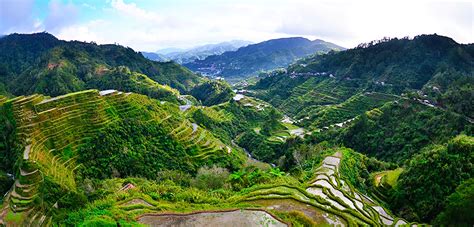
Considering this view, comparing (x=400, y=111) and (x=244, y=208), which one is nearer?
(x=244, y=208)

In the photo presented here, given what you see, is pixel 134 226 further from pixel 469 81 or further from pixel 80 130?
pixel 469 81

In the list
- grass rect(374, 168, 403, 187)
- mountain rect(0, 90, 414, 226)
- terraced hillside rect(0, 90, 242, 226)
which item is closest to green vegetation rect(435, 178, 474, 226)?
mountain rect(0, 90, 414, 226)

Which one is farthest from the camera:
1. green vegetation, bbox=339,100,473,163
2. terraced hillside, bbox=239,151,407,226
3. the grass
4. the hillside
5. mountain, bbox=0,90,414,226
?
the hillside

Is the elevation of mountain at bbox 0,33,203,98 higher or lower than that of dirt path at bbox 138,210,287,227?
higher

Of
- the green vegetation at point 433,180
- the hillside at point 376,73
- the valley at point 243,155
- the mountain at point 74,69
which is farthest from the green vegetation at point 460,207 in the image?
the mountain at point 74,69

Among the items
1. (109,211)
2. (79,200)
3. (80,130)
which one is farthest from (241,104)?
(109,211)

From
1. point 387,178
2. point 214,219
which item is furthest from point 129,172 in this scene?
point 387,178

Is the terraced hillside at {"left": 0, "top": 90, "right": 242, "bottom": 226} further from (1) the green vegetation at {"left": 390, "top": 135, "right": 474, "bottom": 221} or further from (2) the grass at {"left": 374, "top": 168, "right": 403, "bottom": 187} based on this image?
(1) the green vegetation at {"left": 390, "top": 135, "right": 474, "bottom": 221}

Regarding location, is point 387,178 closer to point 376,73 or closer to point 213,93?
point 376,73
